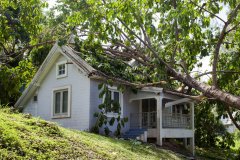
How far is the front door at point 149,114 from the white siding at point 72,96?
3694 millimetres

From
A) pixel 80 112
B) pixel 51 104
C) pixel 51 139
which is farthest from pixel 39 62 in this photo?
pixel 51 139

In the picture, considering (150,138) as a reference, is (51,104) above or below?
above

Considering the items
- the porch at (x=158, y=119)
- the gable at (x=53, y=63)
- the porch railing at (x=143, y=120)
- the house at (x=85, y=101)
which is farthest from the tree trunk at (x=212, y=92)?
the porch railing at (x=143, y=120)

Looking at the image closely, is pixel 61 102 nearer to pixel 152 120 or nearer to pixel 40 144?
pixel 152 120

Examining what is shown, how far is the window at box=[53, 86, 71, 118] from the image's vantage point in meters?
18.5

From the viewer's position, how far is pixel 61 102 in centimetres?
1911

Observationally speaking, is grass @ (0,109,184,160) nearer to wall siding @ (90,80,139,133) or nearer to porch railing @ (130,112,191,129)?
wall siding @ (90,80,139,133)

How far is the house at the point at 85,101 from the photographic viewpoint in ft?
57.4

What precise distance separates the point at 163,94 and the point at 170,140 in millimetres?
3992

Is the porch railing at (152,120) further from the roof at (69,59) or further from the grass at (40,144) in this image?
the grass at (40,144)

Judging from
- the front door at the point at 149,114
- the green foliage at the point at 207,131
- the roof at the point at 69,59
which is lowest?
the green foliage at the point at 207,131

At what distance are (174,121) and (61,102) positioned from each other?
6563mm

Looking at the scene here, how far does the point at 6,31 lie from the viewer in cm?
1262

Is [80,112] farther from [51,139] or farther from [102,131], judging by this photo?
[51,139]
